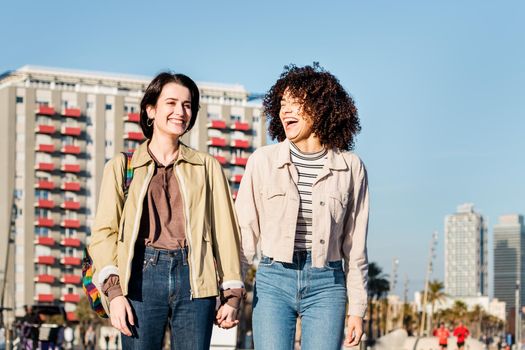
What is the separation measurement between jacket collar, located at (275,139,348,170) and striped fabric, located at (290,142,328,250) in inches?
1.5

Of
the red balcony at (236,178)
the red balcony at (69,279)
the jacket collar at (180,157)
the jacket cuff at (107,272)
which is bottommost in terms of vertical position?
the red balcony at (69,279)

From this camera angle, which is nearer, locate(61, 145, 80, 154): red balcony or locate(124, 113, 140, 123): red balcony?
locate(61, 145, 80, 154): red balcony

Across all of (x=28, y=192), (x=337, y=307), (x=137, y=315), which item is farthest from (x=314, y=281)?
Result: (x=28, y=192)

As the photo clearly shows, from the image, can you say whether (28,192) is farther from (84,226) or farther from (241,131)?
(241,131)

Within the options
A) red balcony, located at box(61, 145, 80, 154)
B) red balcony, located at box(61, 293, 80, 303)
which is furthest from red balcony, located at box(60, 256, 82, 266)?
red balcony, located at box(61, 145, 80, 154)

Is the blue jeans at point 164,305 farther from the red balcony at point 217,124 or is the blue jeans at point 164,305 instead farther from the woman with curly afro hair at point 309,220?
the red balcony at point 217,124

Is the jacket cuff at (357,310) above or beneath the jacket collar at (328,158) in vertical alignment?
beneath

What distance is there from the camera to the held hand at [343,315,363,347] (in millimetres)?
6363

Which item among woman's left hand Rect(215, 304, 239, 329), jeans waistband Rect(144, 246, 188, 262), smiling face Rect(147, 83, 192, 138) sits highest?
smiling face Rect(147, 83, 192, 138)

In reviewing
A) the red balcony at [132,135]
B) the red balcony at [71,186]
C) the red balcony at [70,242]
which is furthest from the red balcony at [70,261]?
the red balcony at [132,135]

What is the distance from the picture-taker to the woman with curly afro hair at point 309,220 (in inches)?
247

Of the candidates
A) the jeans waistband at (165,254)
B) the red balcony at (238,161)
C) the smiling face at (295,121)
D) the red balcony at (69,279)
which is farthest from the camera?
the red balcony at (238,161)

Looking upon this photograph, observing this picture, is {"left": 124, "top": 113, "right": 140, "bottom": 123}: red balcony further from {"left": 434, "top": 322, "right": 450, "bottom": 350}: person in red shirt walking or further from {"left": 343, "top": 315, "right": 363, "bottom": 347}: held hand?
{"left": 343, "top": 315, "right": 363, "bottom": 347}: held hand

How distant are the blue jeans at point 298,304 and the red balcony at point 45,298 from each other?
146 metres
